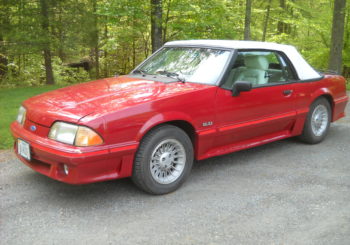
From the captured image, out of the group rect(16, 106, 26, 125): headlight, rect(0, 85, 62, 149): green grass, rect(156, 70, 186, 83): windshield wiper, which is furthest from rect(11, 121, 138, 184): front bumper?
rect(0, 85, 62, 149): green grass

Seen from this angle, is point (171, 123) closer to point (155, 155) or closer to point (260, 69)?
point (155, 155)

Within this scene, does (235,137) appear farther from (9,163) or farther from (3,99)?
(3,99)

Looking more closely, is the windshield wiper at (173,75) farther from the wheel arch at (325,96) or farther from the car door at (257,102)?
the wheel arch at (325,96)

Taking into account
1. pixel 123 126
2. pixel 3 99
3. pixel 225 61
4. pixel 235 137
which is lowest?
pixel 3 99

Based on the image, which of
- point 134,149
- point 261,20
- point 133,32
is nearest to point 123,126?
point 134,149

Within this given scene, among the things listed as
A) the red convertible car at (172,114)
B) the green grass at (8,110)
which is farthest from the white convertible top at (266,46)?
the green grass at (8,110)

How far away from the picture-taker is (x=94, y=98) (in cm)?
377

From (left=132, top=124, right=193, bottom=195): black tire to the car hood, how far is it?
36cm

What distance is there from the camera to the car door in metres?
4.29

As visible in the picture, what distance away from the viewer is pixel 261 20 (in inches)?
746

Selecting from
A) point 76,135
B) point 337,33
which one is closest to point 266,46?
point 76,135

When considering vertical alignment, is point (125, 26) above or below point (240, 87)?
above

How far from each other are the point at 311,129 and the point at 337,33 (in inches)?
260

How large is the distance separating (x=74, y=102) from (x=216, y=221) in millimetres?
1779
